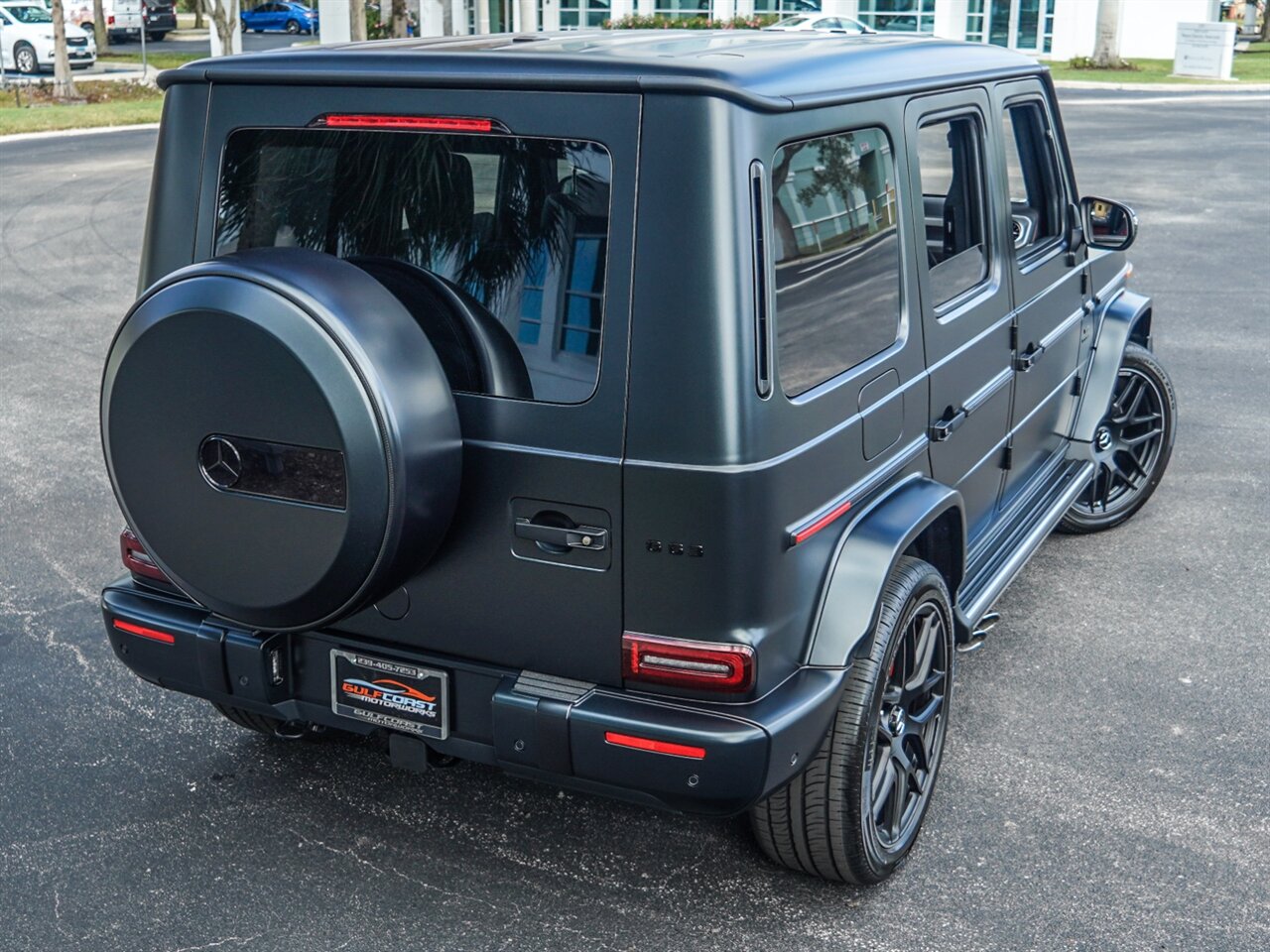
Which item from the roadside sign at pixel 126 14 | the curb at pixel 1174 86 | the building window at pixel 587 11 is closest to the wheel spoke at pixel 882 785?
the curb at pixel 1174 86

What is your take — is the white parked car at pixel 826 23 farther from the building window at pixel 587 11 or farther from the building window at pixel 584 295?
the building window at pixel 584 295

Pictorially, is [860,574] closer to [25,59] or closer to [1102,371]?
[1102,371]

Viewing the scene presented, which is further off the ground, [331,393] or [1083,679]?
[331,393]

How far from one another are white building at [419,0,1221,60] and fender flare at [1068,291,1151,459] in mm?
37242

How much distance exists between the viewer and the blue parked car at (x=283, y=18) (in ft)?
183

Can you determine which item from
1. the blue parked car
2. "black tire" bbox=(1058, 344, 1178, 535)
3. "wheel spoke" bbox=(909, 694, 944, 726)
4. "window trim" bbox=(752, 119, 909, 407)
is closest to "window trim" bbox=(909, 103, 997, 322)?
"window trim" bbox=(752, 119, 909, 407)

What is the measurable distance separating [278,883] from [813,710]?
1493mm

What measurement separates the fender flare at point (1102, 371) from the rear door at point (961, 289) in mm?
1030

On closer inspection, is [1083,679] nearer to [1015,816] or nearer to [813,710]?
[1015,816]

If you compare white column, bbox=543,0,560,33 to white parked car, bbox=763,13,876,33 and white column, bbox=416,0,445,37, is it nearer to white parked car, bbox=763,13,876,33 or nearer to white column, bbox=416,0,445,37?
white column, bbox=416,0,445,37

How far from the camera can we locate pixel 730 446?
9.25 ft

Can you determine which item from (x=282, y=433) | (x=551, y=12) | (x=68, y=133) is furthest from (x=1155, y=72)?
(x=282, y=433)

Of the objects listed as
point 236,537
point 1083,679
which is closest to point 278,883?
point 236,537

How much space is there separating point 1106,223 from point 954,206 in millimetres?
1304
